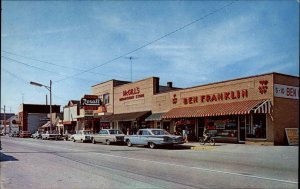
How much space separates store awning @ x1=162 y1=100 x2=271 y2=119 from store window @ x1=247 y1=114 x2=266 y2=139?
3.73 feet

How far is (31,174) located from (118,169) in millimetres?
3039

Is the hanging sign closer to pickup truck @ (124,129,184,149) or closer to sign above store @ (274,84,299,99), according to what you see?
sign above store @ (274,84,299,99)

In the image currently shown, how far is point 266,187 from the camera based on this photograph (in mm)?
8750

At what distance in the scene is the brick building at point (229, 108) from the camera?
2461 cm

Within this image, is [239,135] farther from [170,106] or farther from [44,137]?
[44,137]

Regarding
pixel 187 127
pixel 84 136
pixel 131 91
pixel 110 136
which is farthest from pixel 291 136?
pixel 84 136

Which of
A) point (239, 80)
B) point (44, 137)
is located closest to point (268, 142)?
point (239, 80)

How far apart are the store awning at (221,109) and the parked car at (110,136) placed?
15.4 feet

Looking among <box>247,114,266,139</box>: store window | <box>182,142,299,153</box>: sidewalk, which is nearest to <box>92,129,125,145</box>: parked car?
<box>182,142,299,153</box>: sidewalk

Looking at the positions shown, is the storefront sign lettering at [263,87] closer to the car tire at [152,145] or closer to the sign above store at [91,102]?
the car tire at [152,145]

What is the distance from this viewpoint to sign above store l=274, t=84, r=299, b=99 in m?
24.8

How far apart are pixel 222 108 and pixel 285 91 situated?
4830mm

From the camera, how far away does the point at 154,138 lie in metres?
24.9

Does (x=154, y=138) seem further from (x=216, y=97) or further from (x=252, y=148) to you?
(x=216, y=97)
